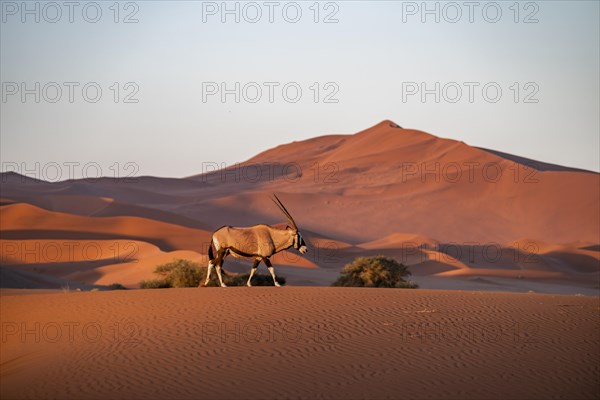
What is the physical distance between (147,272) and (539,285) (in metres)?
20.4

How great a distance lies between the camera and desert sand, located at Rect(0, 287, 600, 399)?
965 cm

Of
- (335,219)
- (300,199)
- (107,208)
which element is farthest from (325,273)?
(300,199)

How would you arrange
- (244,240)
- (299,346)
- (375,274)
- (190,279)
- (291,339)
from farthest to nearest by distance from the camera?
(375,274), (190,279), (244,240), (291,339), (299,346)

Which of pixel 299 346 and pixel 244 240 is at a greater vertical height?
pixel 244 240

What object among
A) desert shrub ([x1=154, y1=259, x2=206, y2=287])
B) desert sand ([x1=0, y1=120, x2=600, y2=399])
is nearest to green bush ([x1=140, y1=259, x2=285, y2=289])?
desert shrub ([x1=154, y1=259, x2=206, y2=287])

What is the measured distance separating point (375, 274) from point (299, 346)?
14.8 meters

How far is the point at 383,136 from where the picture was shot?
463ft

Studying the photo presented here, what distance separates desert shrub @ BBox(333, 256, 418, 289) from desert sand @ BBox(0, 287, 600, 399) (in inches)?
342

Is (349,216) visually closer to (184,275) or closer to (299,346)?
(184,275)

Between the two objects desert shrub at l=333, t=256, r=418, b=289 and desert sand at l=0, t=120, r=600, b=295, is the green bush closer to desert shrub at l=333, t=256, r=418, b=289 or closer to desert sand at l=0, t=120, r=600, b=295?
desert shrub at l=333, t=256, r=418, b=289

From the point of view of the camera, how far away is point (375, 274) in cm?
2628

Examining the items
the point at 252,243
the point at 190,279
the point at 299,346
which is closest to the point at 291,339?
the point at 299,346

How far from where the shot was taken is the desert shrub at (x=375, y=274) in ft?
85.3

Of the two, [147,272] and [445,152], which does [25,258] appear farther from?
[445,152]
